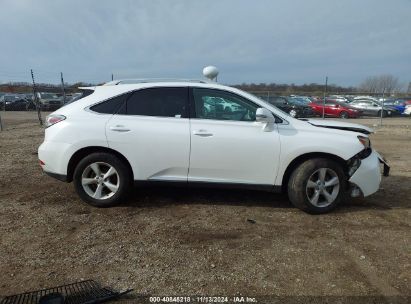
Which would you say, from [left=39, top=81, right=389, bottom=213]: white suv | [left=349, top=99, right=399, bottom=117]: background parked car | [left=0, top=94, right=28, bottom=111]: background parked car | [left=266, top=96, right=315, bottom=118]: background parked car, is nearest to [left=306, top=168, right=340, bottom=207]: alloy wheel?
[left=39, top=81, right=389, bottom=213]: white suv

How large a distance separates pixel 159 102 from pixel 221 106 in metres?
0.82

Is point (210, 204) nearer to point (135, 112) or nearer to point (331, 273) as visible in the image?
point (135, 112)

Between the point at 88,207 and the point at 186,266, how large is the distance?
206 centimetres

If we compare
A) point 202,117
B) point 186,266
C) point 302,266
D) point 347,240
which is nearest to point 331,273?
point 302,266

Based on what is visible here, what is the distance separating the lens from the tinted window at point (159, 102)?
15.8 feet

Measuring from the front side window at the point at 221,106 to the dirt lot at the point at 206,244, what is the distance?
123cm

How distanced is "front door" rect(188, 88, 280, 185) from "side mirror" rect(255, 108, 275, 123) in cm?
11

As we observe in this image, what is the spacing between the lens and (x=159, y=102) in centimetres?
485

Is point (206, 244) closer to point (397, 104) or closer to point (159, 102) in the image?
point (159, 102)

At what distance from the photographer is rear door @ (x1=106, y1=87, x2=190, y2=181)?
4.66 metres

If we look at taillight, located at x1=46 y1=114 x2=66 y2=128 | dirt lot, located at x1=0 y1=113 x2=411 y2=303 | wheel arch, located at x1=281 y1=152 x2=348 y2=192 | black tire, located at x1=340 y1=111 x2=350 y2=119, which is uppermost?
taillight, located at x1=46 y1=114 x2=66 y2=128

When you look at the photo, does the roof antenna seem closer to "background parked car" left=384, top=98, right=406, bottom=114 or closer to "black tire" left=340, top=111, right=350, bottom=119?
"black tire" left=340, top=111, right=350, bottom=119

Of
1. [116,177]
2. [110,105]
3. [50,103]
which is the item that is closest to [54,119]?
[110,105]

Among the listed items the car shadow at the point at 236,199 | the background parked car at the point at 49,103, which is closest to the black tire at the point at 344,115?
the car shadow at the point at 236,199
